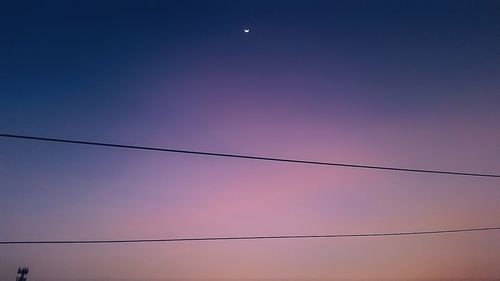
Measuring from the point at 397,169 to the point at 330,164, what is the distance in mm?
2734

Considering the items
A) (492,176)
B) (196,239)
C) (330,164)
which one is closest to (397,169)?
(330,164)

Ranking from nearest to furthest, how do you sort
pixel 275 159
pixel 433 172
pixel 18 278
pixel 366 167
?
pixel 275 159
pixel 366 167
pixel 433 172
pixel 18 278

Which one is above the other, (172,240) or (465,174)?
(465,174)

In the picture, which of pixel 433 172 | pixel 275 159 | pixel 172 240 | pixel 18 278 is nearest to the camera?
pixel 275 159

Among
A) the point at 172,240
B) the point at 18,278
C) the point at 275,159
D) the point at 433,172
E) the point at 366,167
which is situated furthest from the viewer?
the point at 18,278

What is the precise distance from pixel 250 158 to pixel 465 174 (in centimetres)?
848

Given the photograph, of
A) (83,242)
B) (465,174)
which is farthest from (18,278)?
(465,174)

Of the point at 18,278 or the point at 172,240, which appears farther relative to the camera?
the point at 18,278

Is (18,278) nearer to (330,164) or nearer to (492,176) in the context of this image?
(330,164)

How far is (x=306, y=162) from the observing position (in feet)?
47.8

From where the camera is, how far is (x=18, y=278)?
36.0 meters

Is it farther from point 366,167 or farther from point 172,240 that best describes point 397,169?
point 172,240

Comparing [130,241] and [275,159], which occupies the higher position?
[275,159]

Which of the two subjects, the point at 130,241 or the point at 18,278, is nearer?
the point at 130,241
